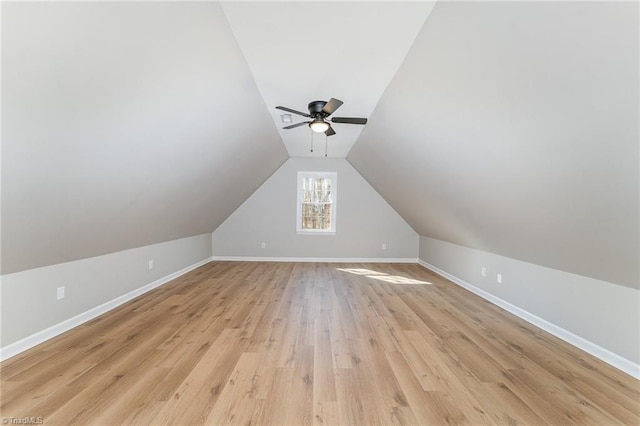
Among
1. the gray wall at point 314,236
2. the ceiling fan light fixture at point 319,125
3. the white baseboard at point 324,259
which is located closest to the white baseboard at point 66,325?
the white baseboard at point 324,259

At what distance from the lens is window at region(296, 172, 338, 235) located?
662 centimetres

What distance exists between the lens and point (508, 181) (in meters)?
2.48

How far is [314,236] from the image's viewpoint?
6.56 m

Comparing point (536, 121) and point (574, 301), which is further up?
point (536, 121)

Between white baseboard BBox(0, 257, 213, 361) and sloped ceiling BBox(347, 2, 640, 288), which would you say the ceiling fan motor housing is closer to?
sloped ceiling BBox(347, 2, 640, 288)

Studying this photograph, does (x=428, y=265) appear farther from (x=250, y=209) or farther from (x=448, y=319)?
(x=250, y=209)

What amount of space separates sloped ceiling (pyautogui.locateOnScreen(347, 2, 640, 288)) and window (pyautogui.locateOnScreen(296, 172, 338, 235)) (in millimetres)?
3241

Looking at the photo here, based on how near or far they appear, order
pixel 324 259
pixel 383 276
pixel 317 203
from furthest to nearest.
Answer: pixel 317 203 → pixel 324 259 → pixel 383 276

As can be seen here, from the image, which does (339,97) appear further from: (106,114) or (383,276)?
(383,276)

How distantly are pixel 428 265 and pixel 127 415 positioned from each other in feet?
18.7

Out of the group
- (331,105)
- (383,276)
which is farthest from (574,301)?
(331,105)

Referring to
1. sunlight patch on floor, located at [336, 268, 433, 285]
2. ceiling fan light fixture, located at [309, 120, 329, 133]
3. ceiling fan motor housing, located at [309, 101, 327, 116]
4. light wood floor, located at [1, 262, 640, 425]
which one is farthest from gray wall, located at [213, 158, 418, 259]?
ceiling fan motor housing, located at [309, 101, 327, 116]

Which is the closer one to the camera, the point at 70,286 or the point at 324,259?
the point at 70,286

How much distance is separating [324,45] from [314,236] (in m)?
4.77
